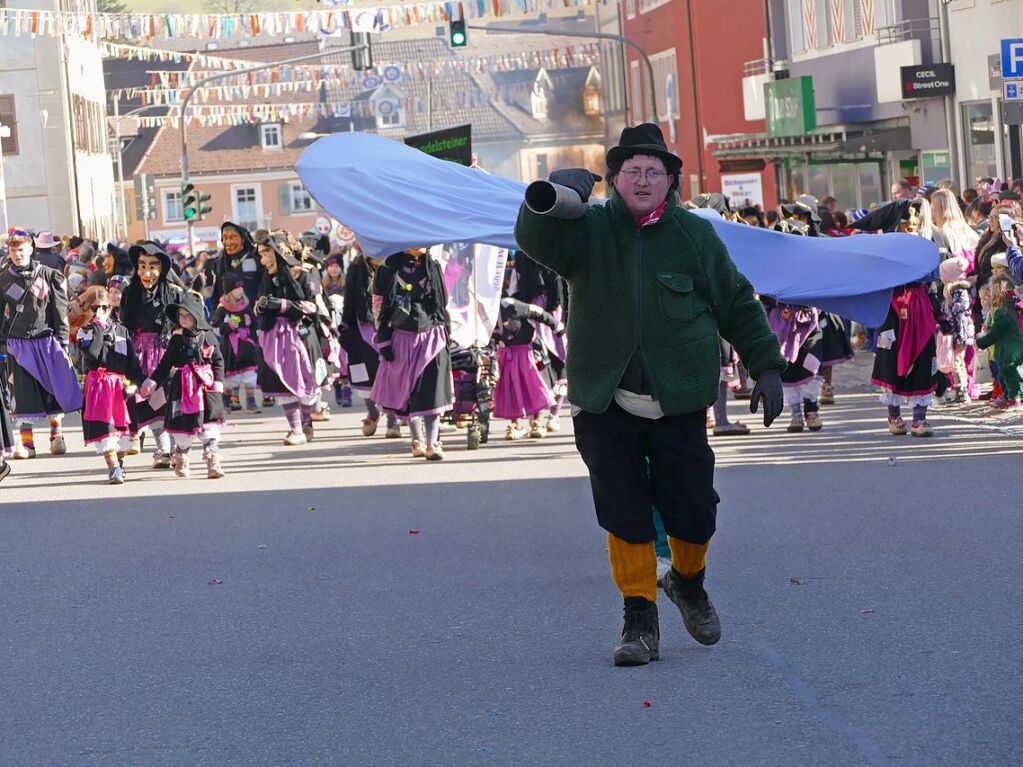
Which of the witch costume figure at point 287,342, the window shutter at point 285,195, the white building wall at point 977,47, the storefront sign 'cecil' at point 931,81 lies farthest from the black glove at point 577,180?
the window shutter at point 285,195

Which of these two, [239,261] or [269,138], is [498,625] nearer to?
[239,261]

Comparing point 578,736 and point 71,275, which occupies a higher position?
point 71,275

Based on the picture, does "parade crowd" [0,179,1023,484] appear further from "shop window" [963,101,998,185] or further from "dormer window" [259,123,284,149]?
"dormer window" [259,123,284,149]

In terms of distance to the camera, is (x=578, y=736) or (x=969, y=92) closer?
(x=578, y=736)

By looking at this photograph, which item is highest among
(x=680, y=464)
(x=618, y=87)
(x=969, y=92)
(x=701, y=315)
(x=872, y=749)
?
(x=618, y=87)

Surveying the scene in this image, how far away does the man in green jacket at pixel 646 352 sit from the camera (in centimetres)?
Result: 693

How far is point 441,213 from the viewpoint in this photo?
13273 millimetres

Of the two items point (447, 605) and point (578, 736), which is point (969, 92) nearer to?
point (447, 605)

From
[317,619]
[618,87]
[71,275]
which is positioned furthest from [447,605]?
[618,87]

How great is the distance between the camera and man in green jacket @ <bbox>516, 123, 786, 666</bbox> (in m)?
6.93

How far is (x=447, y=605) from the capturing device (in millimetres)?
8523

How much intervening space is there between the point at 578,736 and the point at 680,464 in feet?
4.50

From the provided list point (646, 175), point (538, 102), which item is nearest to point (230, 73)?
point (646, 175)

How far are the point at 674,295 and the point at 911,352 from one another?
7.78 metres
